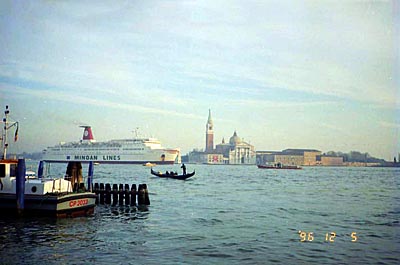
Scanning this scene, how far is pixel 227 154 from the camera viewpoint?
13988 cm

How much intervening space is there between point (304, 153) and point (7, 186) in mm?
106267

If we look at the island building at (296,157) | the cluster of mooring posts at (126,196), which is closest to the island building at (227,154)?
the island building at (296,157)

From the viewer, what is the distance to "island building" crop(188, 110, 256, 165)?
135m

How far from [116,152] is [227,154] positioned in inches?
1937

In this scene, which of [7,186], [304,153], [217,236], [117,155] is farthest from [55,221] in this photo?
[304,153]

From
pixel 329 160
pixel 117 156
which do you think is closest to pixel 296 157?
pixel 329 160

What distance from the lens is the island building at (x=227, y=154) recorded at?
135 metres

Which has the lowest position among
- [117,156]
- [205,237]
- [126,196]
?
[205,237]
